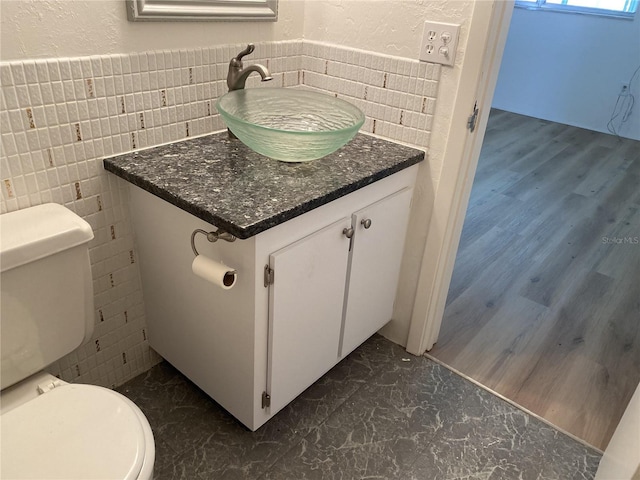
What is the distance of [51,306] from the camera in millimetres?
1168

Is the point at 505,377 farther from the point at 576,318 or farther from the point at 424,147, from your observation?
the point at 424,147

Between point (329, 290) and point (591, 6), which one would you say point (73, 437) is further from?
point (591, 6)

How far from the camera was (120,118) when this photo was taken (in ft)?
4.42

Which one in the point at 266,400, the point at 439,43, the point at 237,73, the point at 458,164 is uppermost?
the point at 439,43

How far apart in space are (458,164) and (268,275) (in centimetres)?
74

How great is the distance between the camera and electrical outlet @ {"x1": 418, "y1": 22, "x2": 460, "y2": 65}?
1437mm

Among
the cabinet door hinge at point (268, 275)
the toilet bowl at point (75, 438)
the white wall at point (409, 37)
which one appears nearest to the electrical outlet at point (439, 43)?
the white wall at point (409, 37)

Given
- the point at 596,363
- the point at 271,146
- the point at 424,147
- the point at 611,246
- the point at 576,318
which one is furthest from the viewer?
the point at 611,246

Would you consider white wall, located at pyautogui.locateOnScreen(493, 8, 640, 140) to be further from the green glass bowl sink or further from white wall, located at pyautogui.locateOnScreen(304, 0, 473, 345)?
the green glass bowl sink

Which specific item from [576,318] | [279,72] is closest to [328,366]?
[279,72]

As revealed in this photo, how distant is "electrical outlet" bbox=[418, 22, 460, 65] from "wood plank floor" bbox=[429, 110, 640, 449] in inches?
43.3

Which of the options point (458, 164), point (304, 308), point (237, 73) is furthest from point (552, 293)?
point (237, 73)

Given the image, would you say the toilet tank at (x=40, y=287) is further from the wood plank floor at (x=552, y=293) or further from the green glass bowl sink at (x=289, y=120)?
the wood plank floor at (x=552, y=293)

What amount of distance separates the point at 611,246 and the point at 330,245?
214 cm
